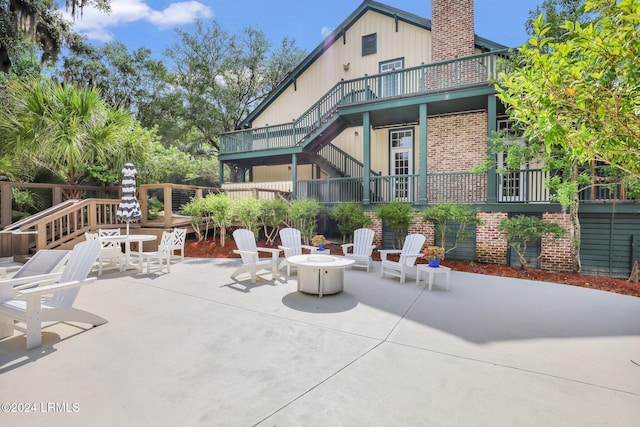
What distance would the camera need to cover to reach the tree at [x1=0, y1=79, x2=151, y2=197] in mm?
8742

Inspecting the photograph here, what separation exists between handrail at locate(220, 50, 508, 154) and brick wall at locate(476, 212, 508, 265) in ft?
13.0

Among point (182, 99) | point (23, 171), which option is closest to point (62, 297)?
point (23, 171)

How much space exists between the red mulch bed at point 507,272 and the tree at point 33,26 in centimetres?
898

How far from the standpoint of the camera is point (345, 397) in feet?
7.99

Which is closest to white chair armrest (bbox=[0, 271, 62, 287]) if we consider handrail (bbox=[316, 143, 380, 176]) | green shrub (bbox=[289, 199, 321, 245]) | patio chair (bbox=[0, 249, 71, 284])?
patio chair (bbox=[0, 249, 71, 284])

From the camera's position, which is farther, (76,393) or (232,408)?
(76,393)

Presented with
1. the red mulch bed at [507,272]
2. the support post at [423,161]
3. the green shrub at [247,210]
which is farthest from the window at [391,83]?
the green shrub at [247,210]

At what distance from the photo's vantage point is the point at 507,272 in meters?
7.46

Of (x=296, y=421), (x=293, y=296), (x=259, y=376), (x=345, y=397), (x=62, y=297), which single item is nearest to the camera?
(x=296, y=421)

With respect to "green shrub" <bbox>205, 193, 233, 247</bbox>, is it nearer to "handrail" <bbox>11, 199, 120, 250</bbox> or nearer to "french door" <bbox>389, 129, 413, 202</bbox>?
"handrail" <bbox>11, 199, 120, 250</bbox>

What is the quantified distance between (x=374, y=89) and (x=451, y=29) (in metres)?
3.68

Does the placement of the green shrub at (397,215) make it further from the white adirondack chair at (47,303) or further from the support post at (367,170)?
the white adirondack chair at (47,303)

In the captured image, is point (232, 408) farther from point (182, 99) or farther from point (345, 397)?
point (182, 99)

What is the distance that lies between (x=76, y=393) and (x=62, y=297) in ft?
5.86
